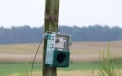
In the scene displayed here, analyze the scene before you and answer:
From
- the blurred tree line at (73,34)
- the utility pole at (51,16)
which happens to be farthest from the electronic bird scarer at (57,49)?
the blurred tree line at (73,34)

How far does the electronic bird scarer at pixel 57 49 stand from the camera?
14.2 ft

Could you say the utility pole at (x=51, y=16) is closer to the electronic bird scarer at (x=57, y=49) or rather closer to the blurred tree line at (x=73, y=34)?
the electronic bird scarer at (x=57, y=49)

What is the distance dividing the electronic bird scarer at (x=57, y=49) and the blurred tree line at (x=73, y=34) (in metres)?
71.3

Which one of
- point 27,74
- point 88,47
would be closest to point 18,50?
point 88,47

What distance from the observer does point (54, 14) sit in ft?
14.6

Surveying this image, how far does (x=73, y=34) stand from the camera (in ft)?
254

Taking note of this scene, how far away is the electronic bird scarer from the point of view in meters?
4.34

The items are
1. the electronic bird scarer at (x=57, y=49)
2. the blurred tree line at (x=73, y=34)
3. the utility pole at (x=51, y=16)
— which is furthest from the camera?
the blurred tree line at (x=73, y=34)

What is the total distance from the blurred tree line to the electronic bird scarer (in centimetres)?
7126

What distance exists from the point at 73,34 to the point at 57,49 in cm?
7311

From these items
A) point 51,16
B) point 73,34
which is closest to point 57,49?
point 51,16

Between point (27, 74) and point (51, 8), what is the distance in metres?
2.14

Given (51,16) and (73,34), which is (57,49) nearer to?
(51,16)

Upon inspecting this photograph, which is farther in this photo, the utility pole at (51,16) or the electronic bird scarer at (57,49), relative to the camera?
the utility pole at (51,16)
